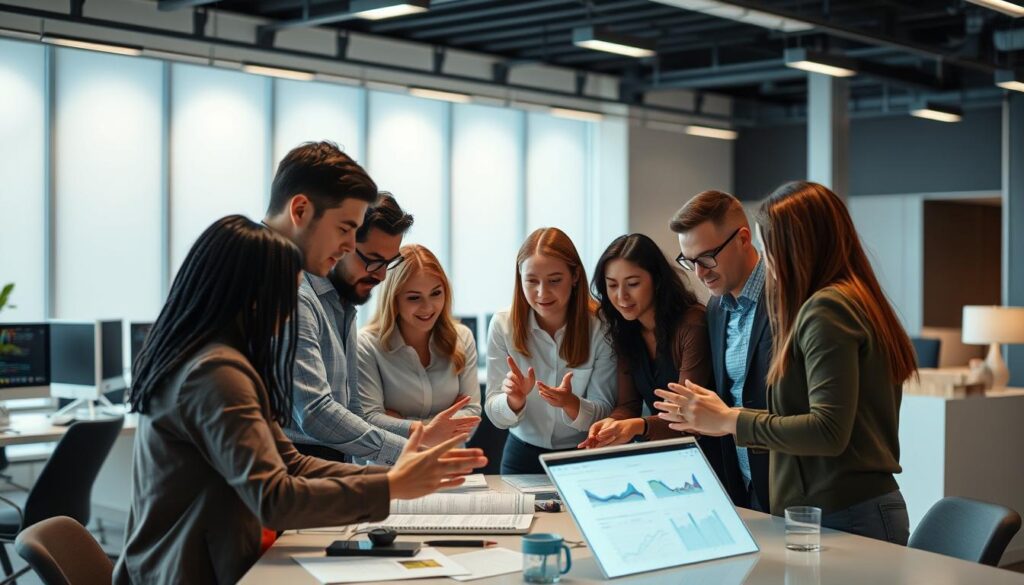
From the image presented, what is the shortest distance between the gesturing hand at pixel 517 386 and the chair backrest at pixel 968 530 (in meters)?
1.10

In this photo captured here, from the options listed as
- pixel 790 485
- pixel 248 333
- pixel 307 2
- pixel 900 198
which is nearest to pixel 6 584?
pixel 248 333

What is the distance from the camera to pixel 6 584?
4.81m

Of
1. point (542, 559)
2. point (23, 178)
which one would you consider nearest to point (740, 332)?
point (542, 559)

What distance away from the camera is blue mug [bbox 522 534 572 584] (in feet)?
6.69

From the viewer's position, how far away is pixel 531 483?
3.02 meters

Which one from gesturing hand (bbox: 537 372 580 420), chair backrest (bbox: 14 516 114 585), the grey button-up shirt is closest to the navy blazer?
gesturing hand (bbox: 537 372 580 420)

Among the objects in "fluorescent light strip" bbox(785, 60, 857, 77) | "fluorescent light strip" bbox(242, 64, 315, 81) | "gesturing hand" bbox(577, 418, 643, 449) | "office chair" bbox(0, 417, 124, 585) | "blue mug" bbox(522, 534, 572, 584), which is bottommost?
"office chair" bbox(0, 417, 124, 585)

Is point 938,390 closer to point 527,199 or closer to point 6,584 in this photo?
point 6,584

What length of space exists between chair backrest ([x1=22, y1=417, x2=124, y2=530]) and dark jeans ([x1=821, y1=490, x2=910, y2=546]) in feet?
11.1

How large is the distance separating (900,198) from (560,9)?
4692mm

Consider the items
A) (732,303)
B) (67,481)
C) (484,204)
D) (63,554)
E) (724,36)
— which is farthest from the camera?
(484,204)

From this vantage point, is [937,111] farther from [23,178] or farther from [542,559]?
[542,559]

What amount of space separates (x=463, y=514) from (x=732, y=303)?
1.01m

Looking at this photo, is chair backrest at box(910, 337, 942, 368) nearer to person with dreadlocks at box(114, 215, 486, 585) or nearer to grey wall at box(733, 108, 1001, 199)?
grey wall at box(733, 108, 1001, 199)
